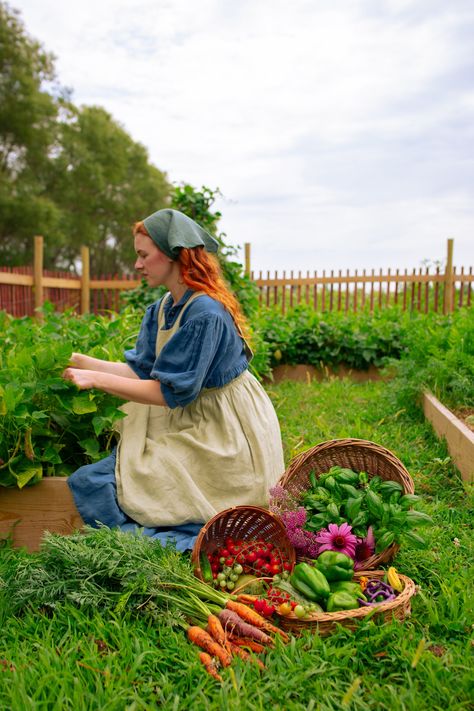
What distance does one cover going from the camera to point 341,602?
204 centimetres

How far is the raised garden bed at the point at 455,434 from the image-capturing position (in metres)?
3.52

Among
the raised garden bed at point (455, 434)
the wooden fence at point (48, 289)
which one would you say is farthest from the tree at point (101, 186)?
the raised garden bed at point (455, 434)

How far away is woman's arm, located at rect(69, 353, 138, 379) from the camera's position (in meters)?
2.92

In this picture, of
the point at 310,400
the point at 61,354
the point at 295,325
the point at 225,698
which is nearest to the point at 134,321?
the point at 310,400

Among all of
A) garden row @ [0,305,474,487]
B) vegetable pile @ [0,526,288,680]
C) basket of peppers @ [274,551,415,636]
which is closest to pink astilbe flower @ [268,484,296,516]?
basket of peppers @ [274,551,415,636]

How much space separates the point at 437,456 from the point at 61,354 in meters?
2.50

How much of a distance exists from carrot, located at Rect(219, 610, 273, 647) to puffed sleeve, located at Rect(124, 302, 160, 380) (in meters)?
1.32

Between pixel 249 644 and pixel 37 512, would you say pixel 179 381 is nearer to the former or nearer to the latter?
pixel 37 512

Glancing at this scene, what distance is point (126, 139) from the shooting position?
28.7 meters

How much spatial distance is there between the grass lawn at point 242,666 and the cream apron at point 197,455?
595 mm

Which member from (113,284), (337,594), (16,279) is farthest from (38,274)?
(337,594)

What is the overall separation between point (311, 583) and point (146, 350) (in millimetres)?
1383

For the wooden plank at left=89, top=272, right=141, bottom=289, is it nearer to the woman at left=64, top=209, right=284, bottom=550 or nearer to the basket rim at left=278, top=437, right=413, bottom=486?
the woman at left=64, top=209, right=284, bottom=550

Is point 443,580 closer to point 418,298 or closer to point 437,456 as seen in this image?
point 437,456
